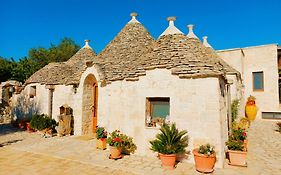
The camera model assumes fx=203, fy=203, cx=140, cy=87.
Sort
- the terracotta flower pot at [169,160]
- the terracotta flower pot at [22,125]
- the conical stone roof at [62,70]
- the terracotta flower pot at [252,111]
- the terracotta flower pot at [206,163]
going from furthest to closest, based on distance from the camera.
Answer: the terracotta flower pot at [252,111] < the terracotta flower pot at [22,125] < the conical stone roof at [62,70] < the terracotta flower pot at [169,160] < the terracotta flower pot at [206,163]

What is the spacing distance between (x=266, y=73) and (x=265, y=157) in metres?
12.8

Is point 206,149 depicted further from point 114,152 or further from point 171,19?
point 171,19

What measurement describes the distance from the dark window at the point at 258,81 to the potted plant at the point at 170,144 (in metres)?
14.9

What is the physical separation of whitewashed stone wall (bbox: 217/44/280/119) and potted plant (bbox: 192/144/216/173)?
13.4 meters

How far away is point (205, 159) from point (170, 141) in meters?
1.23

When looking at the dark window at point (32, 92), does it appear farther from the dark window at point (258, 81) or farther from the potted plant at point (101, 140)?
the dark window at point (258, 81)

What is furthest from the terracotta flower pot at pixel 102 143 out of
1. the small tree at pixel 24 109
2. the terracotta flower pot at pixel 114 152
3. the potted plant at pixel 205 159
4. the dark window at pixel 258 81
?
the dark window at pixel 258 81

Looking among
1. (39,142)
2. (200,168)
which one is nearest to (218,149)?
(200,168)

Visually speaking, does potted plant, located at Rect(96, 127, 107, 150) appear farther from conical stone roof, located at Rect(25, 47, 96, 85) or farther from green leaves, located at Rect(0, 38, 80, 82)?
Answer: green leaves, located at Rect(0, 38, 80, 82)

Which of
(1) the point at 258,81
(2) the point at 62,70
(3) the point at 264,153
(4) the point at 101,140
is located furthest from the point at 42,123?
(1) the point at 258,81

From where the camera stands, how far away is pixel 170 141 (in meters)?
6.91

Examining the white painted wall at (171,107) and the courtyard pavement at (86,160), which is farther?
the white painted wall at (171,107)

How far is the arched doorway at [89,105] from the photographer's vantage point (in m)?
11.9

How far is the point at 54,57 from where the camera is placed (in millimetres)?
33156
